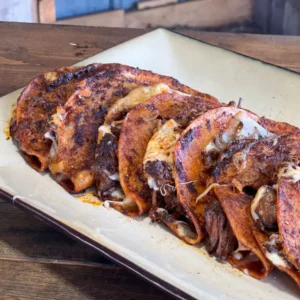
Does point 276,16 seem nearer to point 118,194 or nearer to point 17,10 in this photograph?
point 17,10

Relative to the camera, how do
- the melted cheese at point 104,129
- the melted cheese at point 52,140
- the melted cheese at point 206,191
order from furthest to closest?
the melted cheese at point 52,140 → the melted cheese at point 104,129 → the melted cheese at point 206,191

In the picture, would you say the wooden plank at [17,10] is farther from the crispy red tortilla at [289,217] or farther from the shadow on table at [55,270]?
the crispy red tortilla at [289,217]

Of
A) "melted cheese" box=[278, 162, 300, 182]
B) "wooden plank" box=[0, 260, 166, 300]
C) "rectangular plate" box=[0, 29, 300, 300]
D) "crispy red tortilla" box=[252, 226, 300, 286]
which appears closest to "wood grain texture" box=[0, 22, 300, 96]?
"rectangular plate" box=[0, 29, 300, 300]

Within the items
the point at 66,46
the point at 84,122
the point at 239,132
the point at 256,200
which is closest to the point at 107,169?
the point at 84,122

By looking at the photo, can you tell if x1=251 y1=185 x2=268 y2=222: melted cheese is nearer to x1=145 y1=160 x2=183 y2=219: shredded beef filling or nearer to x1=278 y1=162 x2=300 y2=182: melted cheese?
x1=278 y1=162 x2=300 y2=182: melted cheese

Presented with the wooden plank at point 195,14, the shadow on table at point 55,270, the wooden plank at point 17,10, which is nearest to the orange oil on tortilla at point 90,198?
the shadow on table at point 55,270

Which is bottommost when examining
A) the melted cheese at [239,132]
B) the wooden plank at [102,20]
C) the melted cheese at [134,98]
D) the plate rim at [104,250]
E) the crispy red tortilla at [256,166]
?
the plate rim at [104,250]

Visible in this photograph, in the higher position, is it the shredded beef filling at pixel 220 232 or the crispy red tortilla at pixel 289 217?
the crispy red tortilla at pixel 289 217
